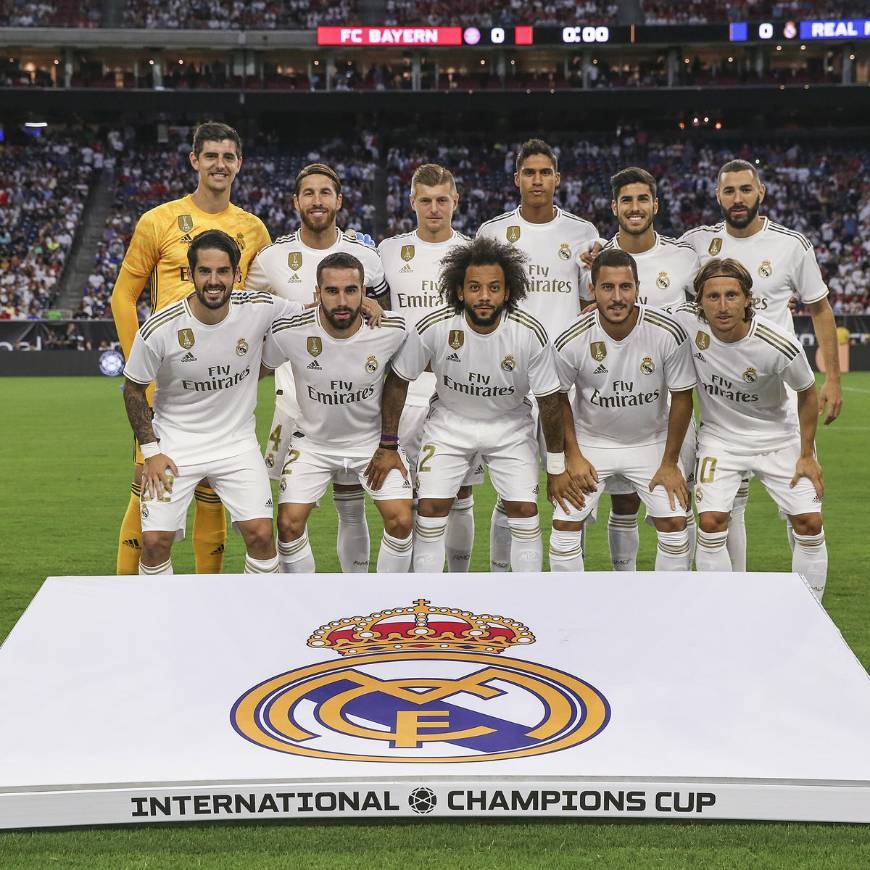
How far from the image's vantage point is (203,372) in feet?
17.4

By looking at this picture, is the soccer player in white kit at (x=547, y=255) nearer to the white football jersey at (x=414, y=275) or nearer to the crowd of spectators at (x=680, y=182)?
the white football jersey at (x=414, y=275)

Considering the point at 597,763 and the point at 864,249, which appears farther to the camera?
the point at 864,249

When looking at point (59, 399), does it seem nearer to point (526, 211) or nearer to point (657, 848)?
point (526, 211)

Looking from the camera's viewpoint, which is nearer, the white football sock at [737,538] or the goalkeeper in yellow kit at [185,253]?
the goalkeeper in yellow kit at [185,253]

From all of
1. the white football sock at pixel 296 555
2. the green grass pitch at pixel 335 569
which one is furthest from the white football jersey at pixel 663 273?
the white football sock at pixel 296 555

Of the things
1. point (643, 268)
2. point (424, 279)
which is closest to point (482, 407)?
point (424, 279)

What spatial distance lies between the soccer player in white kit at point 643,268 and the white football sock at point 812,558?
555 mm

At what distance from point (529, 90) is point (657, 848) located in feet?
115

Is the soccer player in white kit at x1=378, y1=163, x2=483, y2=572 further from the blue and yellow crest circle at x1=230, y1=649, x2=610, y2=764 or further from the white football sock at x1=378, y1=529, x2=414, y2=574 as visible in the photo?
the blue and yellow crest circle at x1=230, y1=649, x2=610, y2=764

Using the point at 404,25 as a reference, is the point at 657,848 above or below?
below

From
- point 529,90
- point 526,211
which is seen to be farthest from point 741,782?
point 529,90

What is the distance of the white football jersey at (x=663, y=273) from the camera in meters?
6.01

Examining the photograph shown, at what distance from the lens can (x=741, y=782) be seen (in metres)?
3.09

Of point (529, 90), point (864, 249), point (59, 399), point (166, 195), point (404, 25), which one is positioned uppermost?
point (404, 25)
